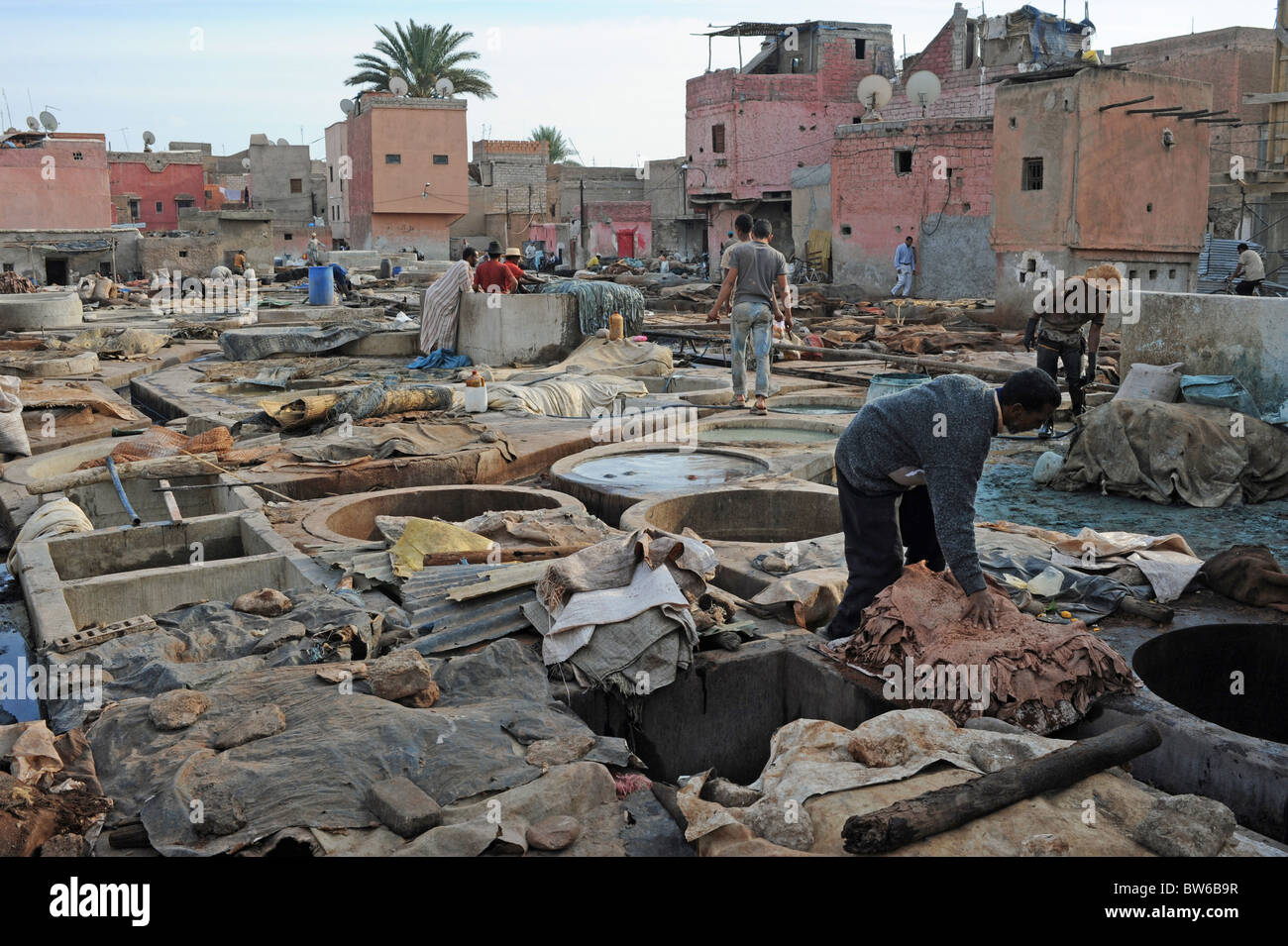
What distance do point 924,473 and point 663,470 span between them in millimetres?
4737

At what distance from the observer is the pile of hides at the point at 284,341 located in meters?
17.3

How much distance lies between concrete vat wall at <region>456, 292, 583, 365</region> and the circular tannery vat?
20.3 ft

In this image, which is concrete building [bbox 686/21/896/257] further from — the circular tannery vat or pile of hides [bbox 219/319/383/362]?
the circular tannery vat

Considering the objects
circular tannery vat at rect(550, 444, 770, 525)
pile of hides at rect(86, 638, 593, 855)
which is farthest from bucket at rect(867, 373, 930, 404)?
pile of hides at rect(86, 638, 593, 855)

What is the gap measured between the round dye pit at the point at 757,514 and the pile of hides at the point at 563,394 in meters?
4.24

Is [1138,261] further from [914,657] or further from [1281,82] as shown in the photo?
[914,657]

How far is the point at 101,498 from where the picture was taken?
30.7 ft

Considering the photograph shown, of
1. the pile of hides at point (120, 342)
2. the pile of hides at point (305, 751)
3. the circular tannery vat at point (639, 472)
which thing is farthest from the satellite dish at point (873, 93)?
the pile of hides at point (305, 751)

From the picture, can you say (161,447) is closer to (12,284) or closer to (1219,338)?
(1219,338)

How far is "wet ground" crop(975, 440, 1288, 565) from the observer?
27.1 feet

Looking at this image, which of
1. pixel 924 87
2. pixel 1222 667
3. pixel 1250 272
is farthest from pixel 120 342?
pixel 924 87

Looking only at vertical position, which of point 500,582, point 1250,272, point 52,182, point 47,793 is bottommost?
point 47,793

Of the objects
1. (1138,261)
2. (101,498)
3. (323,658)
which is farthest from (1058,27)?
(323,658)

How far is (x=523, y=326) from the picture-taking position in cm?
1606
